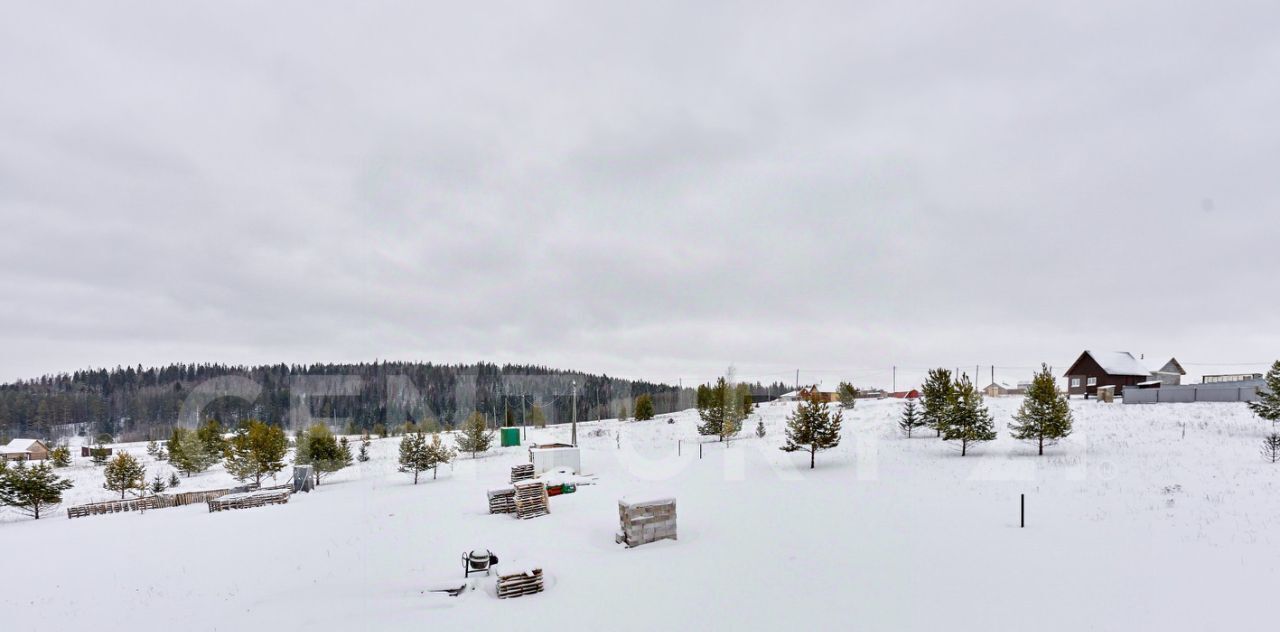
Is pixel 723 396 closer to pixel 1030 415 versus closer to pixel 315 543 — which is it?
pixel 1030 415

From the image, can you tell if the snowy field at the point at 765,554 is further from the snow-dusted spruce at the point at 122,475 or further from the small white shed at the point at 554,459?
the snow-dusted spruce at the point at 122,475

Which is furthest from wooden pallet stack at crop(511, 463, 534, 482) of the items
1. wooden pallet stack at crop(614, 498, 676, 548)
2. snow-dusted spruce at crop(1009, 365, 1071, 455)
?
snow-dusted spruce at crop(1009, 365, 1071, 455)

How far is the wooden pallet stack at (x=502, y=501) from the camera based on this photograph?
23031mm

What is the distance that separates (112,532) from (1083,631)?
33707mm

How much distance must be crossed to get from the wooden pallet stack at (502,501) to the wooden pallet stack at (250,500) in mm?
16346

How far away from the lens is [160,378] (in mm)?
163750

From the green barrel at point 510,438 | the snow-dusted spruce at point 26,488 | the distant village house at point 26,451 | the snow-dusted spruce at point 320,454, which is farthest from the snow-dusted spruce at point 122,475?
the distant village house at point 26,451

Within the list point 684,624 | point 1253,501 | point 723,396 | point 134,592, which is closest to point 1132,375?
point 723,396

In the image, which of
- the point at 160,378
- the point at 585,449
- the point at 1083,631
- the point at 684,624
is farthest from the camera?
the point at 160,378

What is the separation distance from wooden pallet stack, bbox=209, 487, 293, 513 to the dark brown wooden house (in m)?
71.7

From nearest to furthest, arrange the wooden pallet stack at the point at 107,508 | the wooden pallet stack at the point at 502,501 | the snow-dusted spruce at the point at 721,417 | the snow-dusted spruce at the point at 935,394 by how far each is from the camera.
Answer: the wooden pallet stack at the point at 502,501 < the wooden pallet stack at the point at 107,508 < the snow-dusted spruce at the point at 935,394 < the snow-dusted spruce at the point at 721,417

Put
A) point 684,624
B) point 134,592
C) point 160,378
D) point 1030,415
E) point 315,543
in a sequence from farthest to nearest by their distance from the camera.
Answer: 1. point 160,378
2. point 1030,415
3. point 315,543
4. point 134,592
5. point 684,624

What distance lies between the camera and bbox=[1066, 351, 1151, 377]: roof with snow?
189ft

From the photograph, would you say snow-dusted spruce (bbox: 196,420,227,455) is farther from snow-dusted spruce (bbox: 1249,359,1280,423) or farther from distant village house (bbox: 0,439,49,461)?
snow-dusted spruce (bbox: 1249,359,1280,423)
